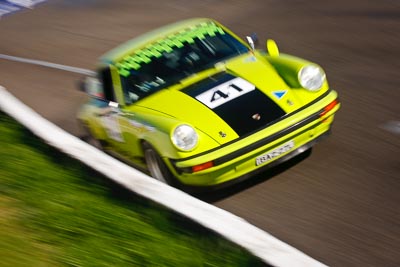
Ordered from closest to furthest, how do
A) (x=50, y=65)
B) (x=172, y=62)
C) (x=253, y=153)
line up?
1. (x=253, y=153)
2. (x=172, y=62)
3. (x=50, y=65)

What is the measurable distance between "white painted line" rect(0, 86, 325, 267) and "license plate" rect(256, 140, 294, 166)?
3.67ft

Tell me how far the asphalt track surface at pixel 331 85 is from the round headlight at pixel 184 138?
1.88 feet

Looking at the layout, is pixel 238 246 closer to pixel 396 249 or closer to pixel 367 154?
pixel 396 249

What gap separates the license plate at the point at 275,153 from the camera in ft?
24.1

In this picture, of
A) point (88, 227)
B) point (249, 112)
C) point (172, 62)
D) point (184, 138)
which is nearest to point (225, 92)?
point (249, 112)

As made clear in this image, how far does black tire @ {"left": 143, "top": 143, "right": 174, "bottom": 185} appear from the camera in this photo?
7599 millimetres

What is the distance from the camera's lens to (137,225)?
6.04m

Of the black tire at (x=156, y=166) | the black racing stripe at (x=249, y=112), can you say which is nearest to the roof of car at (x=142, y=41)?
the black tire at (x=156, y=166)

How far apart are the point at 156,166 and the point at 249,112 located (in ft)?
3.12

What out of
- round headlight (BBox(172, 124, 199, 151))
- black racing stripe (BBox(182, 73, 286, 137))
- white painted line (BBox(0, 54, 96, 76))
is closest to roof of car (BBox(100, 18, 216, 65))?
black racing stripe (BBox(182, 73, 286, 137))

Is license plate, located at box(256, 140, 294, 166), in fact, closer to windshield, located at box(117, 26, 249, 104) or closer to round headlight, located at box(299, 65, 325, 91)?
round headlight, located at box(299, 65, 325, 91)

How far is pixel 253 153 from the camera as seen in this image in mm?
7281

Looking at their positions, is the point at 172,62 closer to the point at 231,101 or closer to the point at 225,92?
the point at 225,92

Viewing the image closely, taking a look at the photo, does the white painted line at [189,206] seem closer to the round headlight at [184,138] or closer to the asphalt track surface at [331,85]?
the round headlight at [184,138]
